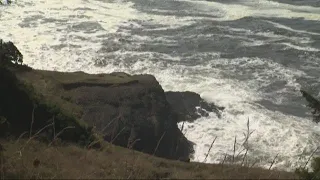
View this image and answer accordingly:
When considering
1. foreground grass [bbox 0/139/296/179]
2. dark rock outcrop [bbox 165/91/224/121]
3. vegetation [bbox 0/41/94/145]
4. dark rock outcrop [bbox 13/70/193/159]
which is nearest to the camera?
foreground grass [bbox 0/139/296/179]

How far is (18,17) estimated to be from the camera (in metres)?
30.7

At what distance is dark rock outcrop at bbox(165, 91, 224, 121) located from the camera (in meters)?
16.3

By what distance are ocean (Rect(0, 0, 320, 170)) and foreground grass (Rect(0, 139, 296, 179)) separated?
4.12 metres

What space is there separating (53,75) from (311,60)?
14143 millimetres

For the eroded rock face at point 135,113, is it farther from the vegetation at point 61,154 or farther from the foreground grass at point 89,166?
the foreground grass at point 89,166

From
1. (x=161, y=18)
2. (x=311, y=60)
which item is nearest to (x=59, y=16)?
(x=161, y=18)

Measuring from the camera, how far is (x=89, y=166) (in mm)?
7406

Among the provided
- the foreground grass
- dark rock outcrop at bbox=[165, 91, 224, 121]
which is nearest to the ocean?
dark rock outcrop at bbox=[165, 91, 224, 121]

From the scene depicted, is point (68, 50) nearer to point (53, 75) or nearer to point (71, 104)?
point (53, 75)

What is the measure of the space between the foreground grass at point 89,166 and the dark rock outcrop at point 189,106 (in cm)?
692

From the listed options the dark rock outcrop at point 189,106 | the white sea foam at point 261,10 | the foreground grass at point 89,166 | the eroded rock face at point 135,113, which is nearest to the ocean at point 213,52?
the white sea foam at point 261,10

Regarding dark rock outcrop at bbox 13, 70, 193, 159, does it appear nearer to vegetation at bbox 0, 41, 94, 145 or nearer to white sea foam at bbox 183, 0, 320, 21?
vegetation at bbox 0, 41, 94, 145

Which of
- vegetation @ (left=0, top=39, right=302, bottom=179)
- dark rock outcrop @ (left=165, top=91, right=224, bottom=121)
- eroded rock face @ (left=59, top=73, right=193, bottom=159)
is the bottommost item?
dark rock outcrop @ (left=165, top=91, right=224, bottom=121)

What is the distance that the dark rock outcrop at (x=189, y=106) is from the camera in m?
16.3
